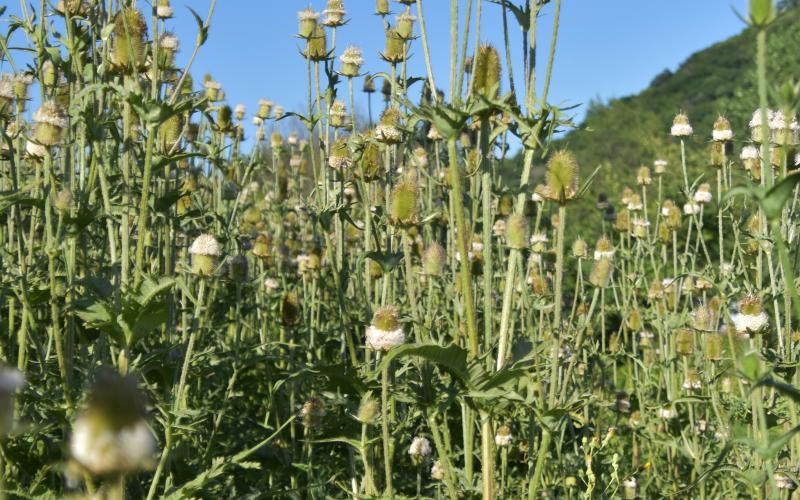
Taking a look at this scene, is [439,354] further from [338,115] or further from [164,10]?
[164,10]

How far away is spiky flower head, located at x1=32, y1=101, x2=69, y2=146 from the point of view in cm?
267

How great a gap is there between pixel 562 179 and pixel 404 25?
1.47 metres

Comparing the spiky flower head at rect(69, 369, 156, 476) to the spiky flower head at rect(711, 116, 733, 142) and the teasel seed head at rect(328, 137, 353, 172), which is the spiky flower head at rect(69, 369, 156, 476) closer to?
the teasel seed head at rect(328, 137, 353, 172)

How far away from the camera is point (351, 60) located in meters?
3.89

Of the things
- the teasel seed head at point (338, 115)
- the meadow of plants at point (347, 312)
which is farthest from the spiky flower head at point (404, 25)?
the teasel seed head at point (338, 115)

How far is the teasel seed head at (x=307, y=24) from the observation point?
12.1ft

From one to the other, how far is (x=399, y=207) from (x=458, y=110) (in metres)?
0.51

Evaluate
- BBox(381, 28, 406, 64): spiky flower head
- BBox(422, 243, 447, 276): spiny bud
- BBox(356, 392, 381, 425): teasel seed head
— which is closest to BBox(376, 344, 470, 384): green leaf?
BBox(356, 392, 381, 425): teasel seed head

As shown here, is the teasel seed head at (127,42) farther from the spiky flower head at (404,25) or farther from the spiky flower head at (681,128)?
the spiky flower head at (681,128)

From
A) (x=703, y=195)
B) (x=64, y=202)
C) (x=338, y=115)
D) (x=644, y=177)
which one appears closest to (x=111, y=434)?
(x=64, y=202)

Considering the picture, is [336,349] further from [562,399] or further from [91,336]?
[562,399]

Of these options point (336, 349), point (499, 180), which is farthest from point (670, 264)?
point (499, 180)

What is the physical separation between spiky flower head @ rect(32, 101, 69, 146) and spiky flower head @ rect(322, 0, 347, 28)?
148 cm

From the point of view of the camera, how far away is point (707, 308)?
3.62m
